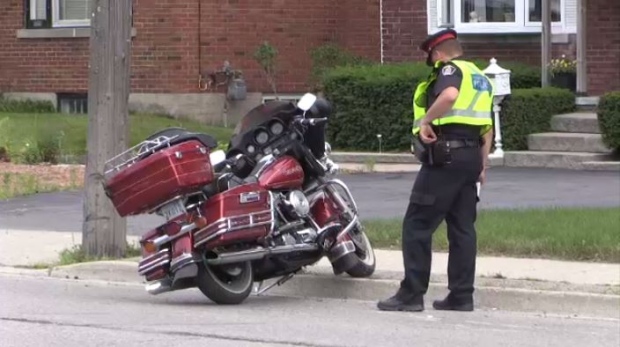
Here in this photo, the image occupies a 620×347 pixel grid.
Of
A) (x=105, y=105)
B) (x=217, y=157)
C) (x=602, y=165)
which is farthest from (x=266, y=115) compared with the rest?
(x=602, y=165)

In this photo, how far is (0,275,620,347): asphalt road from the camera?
7625 millimetres

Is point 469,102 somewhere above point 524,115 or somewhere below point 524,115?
above

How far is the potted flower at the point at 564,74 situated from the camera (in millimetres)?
19281

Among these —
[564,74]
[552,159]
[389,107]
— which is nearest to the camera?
[552,159]

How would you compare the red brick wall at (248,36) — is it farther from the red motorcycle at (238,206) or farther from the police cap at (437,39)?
the police cap at (437,39)

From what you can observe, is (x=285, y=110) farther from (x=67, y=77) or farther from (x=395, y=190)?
(x=67, y=77)

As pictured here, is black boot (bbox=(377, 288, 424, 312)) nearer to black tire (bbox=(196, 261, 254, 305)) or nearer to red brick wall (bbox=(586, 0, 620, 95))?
black tire (bbox=(196, 261, 254, 305))

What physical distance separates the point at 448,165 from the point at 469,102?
0.45 m

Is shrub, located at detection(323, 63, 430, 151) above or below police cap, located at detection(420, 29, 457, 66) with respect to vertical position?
below

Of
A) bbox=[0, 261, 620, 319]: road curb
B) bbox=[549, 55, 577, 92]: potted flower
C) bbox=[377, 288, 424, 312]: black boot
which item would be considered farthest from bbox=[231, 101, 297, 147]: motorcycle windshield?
bbox=[549, 55, 577, 92]: potted flower

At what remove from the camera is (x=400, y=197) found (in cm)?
1408

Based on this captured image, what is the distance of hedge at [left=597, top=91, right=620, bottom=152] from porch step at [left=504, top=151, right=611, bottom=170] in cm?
31

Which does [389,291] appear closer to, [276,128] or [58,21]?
[276,128]

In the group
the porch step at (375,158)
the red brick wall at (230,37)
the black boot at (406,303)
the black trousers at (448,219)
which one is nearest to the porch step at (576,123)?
the porch step at (375,158)
